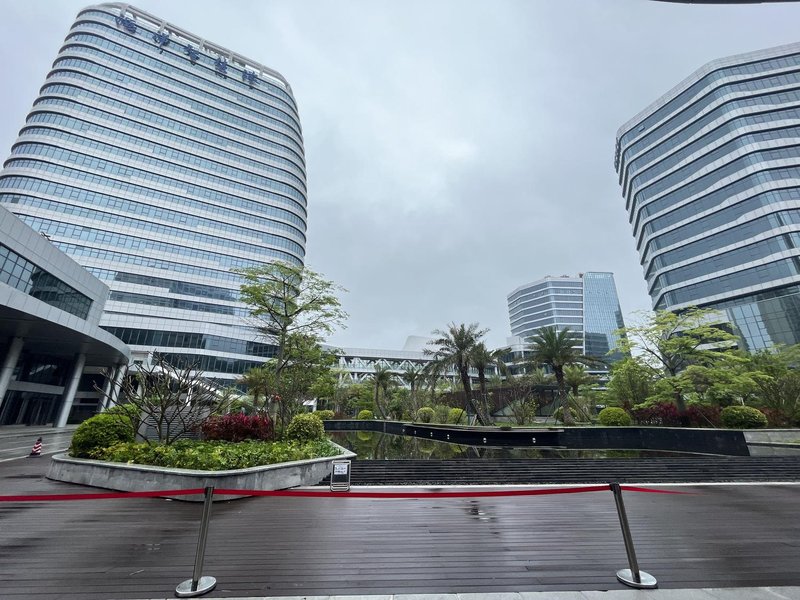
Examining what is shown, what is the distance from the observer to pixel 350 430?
39969 millimetres

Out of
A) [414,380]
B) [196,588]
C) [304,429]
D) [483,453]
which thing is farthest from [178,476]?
[414,380]

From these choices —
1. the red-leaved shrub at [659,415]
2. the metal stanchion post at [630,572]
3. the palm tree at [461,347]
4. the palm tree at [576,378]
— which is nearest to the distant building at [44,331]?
the metal stanchion post at [630,572]

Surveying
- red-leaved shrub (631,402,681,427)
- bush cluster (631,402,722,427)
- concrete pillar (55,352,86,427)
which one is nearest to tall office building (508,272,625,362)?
red-leaved shrub (631,402,681,427)

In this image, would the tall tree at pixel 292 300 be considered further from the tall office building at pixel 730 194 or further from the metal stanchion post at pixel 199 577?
the tall office building at pixel 730 194

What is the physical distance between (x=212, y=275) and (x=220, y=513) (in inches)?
2397

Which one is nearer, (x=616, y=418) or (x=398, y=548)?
(x=398, y=548)

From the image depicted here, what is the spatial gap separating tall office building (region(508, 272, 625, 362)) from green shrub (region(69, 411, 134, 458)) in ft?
378

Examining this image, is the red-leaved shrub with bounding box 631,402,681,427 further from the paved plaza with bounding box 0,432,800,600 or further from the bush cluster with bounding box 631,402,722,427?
the paved plaza with bounding box 0,432,800,600

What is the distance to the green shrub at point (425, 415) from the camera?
35.1m

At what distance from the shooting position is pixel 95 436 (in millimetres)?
10414

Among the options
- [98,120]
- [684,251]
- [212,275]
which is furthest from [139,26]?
[684,251]

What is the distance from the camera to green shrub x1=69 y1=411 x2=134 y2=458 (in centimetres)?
1034

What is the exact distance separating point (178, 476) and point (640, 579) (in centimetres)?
915

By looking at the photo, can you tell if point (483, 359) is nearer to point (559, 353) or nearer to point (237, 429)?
point (559, 353)
